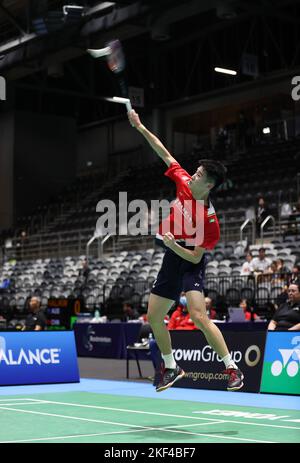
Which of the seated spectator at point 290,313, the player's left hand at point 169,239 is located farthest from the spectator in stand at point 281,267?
the player's left hand at point 169,239

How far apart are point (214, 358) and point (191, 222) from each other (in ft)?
16.5

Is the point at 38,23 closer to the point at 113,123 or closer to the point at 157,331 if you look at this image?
the point at 113,123

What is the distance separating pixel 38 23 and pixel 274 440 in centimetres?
2297

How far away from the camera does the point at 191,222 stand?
7.49 metres

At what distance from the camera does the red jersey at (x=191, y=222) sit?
746 cm

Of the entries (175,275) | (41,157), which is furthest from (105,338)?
(41,157)

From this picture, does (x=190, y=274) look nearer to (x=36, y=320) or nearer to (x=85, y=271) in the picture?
(x=36, y=320)

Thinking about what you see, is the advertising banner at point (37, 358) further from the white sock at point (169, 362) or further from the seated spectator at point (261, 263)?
the seated spectator at point (261, 263)

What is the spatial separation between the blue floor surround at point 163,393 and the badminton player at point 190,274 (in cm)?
233

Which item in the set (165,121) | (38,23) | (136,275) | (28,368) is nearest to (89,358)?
(136,275)

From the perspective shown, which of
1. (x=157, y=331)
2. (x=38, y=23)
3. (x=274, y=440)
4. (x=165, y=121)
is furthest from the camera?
(x=165, y=121)

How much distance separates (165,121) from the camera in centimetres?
3841

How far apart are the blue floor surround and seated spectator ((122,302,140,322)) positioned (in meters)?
7.19

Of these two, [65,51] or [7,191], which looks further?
[7,191]
